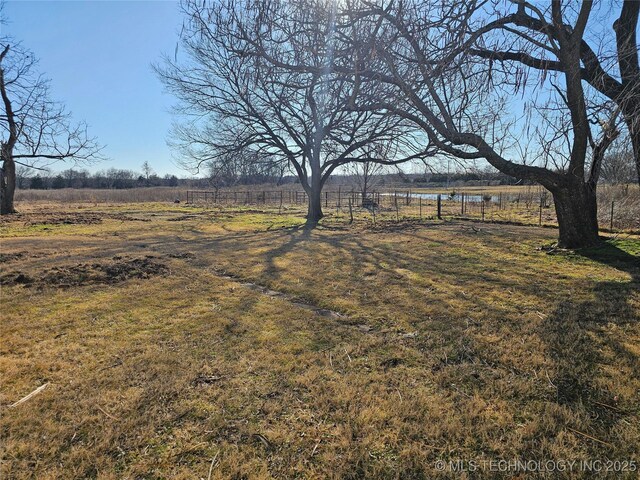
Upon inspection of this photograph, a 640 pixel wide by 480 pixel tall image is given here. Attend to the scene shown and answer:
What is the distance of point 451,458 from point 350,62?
16.9 ft

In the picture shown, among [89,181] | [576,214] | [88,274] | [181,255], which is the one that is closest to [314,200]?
[181,255]

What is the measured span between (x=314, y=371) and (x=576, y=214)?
7.49 meters

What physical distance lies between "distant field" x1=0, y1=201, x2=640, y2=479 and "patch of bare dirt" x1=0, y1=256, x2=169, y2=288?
0.05m

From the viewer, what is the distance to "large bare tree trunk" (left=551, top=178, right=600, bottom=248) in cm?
748

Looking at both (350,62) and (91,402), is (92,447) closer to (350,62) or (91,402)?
(91,402)

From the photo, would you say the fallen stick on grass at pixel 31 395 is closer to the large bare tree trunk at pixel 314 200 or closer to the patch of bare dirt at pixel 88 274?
the patch of bare dirt at pixel 88 274

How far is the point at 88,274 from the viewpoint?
20.0 ft

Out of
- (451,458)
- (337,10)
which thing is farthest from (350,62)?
(451,458)

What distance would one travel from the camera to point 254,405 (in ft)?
8.20

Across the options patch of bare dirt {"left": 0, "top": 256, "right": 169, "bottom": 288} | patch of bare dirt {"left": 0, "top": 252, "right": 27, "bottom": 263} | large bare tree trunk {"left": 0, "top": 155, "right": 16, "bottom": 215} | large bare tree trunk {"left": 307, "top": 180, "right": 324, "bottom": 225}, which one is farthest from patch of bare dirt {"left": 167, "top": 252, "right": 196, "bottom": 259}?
large bare tree trunk {"left": 0, "top": 155, "right": 16, "bottom": 215}

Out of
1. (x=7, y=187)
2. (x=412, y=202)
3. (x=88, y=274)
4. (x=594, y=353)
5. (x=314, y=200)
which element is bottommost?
(x=594, y=353)

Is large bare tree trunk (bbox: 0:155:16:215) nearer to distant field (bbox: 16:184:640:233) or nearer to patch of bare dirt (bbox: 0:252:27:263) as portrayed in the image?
distant field (bbox: 16:184:640:233)

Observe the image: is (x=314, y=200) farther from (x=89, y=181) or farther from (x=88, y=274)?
(x=89, y=181)

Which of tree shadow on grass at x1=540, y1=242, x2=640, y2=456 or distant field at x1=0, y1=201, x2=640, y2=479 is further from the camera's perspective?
tree shadow on grass at x1=540, y1=242, x2=640, y2=456
